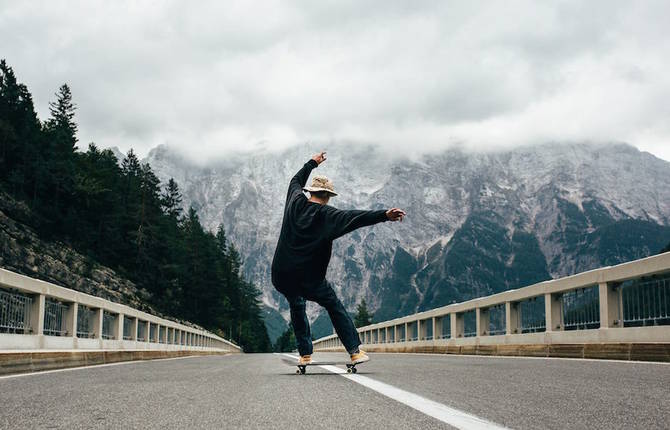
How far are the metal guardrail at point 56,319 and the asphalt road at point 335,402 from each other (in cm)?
406

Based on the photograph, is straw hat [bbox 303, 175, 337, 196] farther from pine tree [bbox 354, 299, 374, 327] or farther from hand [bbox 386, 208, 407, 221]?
pine tree [bbox 354, 299, 374, 327]

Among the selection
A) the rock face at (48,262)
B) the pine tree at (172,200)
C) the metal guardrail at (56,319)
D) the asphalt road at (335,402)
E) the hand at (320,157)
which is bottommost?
the asphalt road at (335,402)

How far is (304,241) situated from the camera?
884 cm

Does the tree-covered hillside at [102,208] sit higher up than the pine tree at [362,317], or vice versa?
the tree-covered hillside at [102,208]

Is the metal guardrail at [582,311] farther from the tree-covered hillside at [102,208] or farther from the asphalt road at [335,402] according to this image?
the tree-covered hillside at [102,208]

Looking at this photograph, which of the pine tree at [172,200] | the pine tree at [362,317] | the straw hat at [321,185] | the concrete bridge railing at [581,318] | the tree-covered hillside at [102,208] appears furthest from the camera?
the pine tree at [362,317]

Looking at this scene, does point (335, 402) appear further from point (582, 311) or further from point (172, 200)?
point (172, 200)

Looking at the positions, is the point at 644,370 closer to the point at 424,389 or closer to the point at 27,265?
the point at 424,389

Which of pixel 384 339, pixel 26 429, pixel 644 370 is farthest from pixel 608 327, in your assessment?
pixel 384 339

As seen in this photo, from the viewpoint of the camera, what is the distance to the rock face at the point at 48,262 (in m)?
51.7

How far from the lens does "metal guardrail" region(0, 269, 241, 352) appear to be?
38.1 feet

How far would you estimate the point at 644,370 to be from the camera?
8.65 meters

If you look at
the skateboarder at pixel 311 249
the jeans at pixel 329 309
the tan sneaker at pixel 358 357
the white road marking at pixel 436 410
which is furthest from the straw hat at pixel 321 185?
the white road marking at pixel 436 410

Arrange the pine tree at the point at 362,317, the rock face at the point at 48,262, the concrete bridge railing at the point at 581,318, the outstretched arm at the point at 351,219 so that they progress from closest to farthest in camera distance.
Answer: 1. the outstretched arm at the point at 351,219
2. the concrete bridge railing at the point at 581,318
3. the rock face at the point at 48,262
4. the pine tree at the point at 362,317
